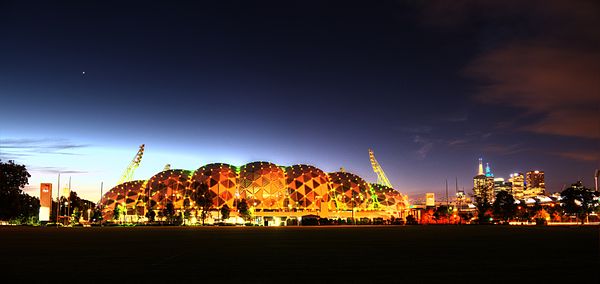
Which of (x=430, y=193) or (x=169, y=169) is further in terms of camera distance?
(x=169, y=169)

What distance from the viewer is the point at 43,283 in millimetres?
12219

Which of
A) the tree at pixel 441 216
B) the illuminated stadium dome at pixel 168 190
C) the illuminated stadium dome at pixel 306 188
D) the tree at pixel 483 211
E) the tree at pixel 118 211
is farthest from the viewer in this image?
the illuminated stadium dome at pixel 168 190

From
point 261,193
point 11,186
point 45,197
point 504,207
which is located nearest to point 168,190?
point 261,193

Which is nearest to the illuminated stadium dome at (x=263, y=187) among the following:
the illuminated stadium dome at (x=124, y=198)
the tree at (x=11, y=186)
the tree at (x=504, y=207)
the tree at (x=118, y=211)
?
the illuminated stadium dome at (x=124, y=198)

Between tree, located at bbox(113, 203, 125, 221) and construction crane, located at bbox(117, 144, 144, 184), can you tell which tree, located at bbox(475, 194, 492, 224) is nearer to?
tree, located at bbox(113, 203, 125, 221)

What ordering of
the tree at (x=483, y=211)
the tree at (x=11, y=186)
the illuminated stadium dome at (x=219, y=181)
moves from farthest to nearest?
1. the illuminated stadium dome at (x=219, y=181)
2. the tree at (x=483, y=211)
3. the tree at (x=11, y=186)

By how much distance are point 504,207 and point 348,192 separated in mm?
55445

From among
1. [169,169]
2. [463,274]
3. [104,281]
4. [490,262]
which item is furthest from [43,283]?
[169,169]

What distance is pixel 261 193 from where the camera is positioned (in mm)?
157875

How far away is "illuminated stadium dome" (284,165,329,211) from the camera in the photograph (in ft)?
521

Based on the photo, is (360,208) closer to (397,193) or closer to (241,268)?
(397,193)

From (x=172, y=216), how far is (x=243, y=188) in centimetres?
3511

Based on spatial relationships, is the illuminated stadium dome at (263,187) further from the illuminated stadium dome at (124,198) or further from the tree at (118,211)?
the tree at (118,211)

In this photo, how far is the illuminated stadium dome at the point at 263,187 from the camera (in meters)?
157
